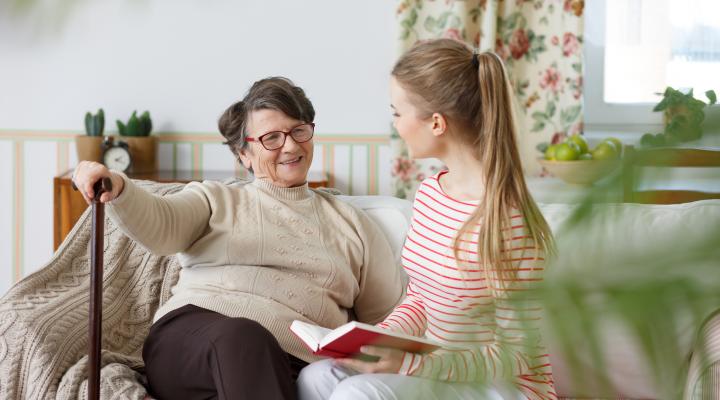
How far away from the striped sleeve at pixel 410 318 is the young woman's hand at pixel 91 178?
23.1 inches

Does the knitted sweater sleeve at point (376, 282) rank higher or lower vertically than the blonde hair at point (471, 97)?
lower

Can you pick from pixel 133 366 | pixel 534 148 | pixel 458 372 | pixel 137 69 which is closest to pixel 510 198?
pixel 133 366

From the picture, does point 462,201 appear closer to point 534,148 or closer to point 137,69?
point 534,148

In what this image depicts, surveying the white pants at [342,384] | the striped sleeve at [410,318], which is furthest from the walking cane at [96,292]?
the striped sleeve at [410,318]

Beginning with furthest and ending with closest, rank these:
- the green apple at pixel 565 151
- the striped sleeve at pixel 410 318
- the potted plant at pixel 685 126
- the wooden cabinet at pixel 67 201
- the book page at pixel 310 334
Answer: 1. the wooden cabinet at pixel 67 201
2. the green apple at pixel 565 151
3. the striped sleeve at pixel 410 318
4. the book page at pixel 310 334
5. the potted plant at pixel 685 126

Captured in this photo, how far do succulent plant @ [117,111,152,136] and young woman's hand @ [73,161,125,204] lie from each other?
1664 millimetres

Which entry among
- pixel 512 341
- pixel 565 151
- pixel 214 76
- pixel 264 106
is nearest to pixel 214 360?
pixel 264 106

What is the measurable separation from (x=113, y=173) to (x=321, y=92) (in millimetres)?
1842

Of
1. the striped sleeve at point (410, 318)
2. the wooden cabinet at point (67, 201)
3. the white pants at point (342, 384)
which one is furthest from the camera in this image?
the wooden cabinet at point (67, 201)

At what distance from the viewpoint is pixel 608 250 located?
6.9 inches

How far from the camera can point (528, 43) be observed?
10.9ft

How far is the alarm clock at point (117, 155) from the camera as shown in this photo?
129 inches

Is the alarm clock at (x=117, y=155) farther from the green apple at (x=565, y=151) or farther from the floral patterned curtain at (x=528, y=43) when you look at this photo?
the green apple at (x=565, y=151)

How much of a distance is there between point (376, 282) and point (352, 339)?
77cm
